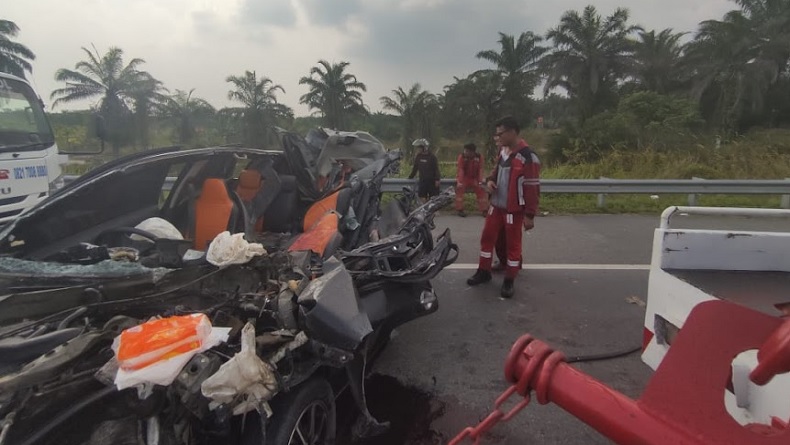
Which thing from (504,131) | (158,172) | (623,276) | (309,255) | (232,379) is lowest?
(623,276)

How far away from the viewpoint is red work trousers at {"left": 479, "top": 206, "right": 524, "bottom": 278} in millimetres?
4348

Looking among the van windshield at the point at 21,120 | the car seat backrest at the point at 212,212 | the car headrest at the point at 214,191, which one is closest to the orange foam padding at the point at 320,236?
the car seat backrest at the point at 212,212

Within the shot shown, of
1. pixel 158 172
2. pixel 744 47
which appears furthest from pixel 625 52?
pixel 158 172

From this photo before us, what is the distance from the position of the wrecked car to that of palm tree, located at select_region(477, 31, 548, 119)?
2836 centimetres

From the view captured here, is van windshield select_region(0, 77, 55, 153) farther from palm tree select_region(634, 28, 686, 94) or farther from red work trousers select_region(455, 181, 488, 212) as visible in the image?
palm tree select_region(634, 28, 686, 94)

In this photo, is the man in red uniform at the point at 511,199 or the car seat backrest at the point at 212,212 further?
the man in red uniform at the point at 511,199

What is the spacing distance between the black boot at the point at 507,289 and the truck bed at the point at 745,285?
2.31 metres

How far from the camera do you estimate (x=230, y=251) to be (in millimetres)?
2152

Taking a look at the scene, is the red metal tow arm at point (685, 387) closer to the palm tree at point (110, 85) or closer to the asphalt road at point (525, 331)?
the asphalt road at point (525, 331)

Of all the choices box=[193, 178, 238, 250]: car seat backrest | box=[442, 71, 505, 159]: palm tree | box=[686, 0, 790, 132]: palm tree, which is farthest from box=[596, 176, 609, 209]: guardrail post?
box=[686, 0, 790, 132]: palm tree

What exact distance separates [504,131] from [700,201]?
22.4ft

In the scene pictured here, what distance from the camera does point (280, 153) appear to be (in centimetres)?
429

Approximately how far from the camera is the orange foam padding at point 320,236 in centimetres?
309

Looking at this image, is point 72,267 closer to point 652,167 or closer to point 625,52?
point 652,167
